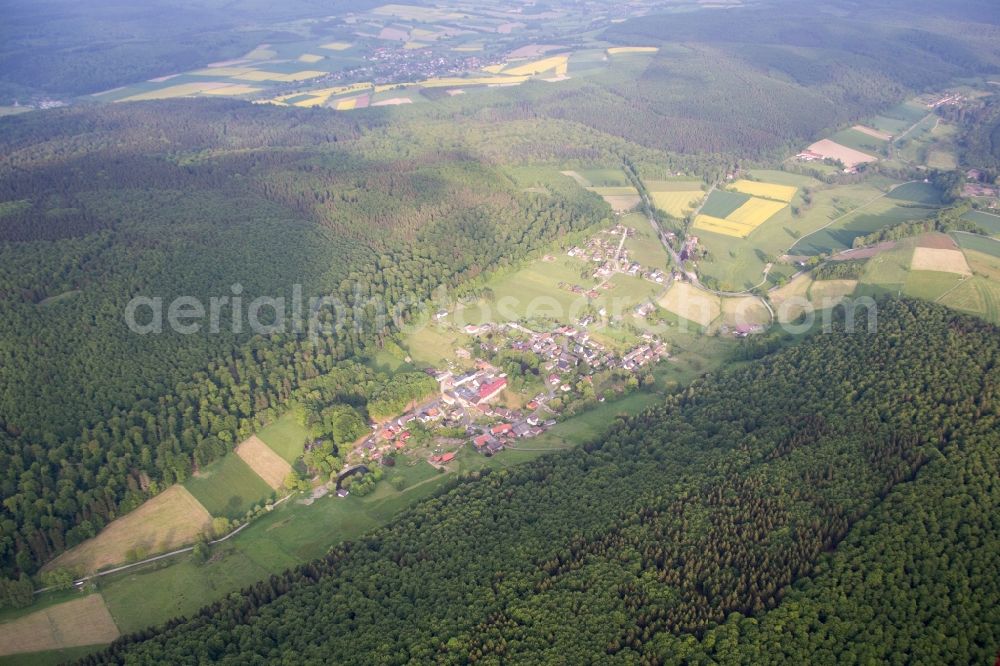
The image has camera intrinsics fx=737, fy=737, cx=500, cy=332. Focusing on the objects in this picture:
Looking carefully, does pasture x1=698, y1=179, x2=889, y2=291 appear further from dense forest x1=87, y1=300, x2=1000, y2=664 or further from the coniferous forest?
dense forest x1=87, y1=300, x2=1000, y2=664

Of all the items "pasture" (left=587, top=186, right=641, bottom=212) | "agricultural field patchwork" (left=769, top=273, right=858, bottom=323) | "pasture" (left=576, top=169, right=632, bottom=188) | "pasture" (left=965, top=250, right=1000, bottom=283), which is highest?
"pasture" (left=576, top=169, right=632, bottom=188)

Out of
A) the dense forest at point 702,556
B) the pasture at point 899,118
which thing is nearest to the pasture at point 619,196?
the dense forest at point 702,556

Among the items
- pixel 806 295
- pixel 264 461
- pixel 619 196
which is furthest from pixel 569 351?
pixel 619 196

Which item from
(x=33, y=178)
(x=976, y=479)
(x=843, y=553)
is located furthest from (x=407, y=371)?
(x=33, y=178)

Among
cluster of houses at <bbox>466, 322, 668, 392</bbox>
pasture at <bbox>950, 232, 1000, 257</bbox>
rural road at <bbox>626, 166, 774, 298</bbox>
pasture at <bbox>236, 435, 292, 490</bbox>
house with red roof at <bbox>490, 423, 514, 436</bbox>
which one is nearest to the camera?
pasture at <bbox>236, 435, 292, 490</bbox>

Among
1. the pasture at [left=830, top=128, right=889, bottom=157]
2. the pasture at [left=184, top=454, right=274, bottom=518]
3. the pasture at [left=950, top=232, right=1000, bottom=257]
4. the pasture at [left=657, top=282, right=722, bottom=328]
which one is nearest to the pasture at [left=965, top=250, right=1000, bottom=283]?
the pasture at [left=950, top=232, right=1000, bottom=257]

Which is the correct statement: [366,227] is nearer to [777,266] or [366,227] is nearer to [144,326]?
[144,326]

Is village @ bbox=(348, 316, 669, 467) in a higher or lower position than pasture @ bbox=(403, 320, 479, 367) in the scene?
lower

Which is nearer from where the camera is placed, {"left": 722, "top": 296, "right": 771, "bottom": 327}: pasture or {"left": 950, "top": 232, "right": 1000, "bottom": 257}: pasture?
{"left": 722, "top": 296, "right": 771, "bottom": 327}: pasture

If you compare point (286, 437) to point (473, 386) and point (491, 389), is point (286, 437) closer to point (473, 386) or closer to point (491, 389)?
point (473, 386)
